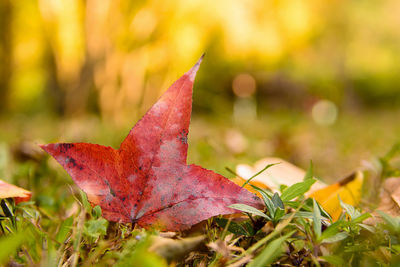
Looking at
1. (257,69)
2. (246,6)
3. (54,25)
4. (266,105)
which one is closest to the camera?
(54,25)

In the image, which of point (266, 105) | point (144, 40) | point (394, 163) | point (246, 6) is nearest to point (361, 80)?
point (266, 105)

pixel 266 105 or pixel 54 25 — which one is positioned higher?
pixel 54 25

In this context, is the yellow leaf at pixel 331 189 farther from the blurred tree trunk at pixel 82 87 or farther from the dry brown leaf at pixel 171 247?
the blurred tree trunk at pixel 82 87

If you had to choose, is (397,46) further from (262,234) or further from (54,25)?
(262,234)

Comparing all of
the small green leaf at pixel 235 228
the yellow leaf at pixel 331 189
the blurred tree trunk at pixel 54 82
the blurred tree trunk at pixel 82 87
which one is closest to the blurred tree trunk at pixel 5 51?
the blurred tree trunk at pixel 54 82

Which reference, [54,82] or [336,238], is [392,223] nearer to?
[336,238]

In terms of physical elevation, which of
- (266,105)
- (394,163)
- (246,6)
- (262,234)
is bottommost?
(266,105)

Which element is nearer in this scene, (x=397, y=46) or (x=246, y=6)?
(x=246, y=6)
